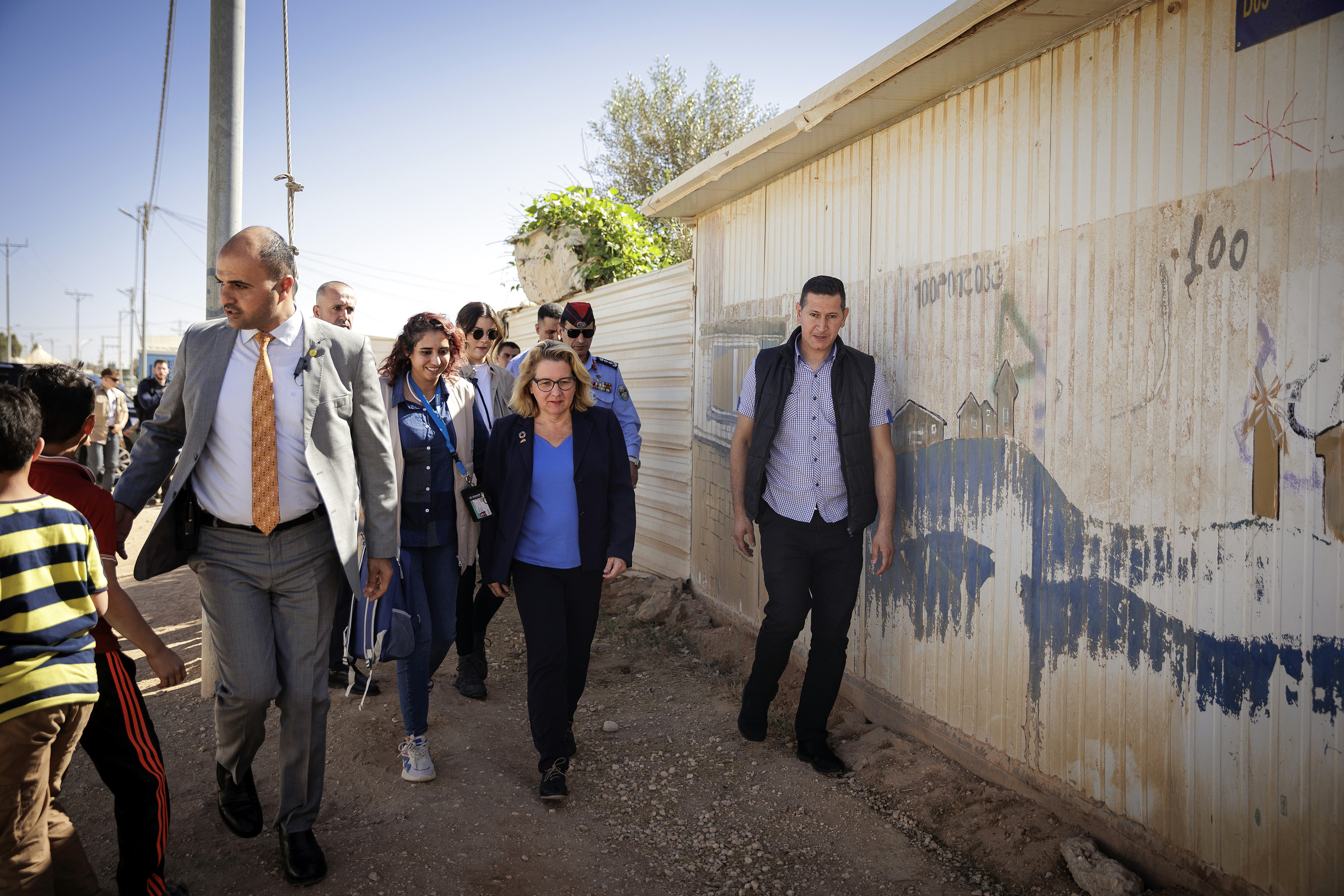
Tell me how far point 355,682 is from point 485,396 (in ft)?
5.89

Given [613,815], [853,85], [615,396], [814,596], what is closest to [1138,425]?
[814,596]

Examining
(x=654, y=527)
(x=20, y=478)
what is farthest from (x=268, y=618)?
(x=654, y=527)

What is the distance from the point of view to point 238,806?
3125 millimetres

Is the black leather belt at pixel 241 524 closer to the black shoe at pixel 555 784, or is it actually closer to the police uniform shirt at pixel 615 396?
the black shoe at pixel 555 784

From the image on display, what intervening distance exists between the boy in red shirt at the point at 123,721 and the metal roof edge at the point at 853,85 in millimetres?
3361

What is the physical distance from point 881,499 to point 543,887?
2.17 meters

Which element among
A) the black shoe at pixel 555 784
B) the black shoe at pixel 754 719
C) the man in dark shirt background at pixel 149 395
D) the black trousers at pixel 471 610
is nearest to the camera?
the black shoe at pixel 555 784

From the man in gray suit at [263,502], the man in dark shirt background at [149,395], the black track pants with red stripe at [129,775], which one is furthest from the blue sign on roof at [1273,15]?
the man in dark shirt background at [149,395]

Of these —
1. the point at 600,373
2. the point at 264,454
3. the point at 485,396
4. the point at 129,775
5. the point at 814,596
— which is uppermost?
the point at 600,373

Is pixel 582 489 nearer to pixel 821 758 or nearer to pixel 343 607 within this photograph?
pixel 343 607

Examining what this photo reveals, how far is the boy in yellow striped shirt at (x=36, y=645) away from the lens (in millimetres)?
2113

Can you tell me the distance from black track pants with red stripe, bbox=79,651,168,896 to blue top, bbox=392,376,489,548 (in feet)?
4.22

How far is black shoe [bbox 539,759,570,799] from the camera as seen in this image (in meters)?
3.54

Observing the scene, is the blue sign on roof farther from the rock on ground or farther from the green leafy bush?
the green leafy bush
